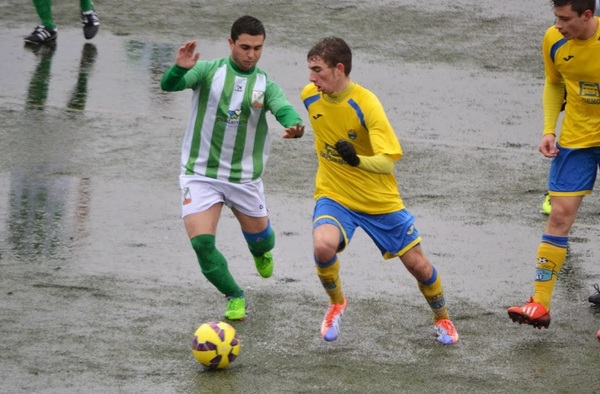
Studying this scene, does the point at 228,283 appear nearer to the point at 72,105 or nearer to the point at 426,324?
the point at 426,324

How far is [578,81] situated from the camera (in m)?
7.52

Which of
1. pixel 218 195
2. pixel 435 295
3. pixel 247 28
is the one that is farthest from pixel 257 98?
pixel 435 295

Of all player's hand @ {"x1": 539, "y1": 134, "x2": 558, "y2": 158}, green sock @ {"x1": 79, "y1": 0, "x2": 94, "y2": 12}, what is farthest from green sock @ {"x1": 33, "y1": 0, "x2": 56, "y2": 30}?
player's hand @ {"x1": 539, "y1": 134, "x2": 558, "y2": 158}

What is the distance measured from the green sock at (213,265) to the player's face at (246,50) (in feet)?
4.03

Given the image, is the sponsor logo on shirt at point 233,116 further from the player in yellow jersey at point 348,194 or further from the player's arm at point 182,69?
the player in yellow jersey at point 348,194

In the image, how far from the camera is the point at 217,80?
25.4 feet

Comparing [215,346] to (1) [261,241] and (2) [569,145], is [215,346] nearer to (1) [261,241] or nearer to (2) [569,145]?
(1) [261,241]

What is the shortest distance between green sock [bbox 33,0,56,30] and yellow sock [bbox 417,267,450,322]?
793cm

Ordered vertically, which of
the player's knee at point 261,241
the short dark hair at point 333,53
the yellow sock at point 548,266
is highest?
the short dark hair at point 333,53

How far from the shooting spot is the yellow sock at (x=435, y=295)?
24.0ft

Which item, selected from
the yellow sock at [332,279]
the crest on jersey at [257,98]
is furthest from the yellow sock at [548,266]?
the crest on jersey at [257,98]

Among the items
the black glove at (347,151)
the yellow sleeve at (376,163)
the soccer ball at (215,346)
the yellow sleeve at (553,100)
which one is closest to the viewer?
the soccer ball at (215,346)

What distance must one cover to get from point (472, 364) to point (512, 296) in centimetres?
135

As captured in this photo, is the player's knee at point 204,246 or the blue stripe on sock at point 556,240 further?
the blue stripe on sock at point 556,240
